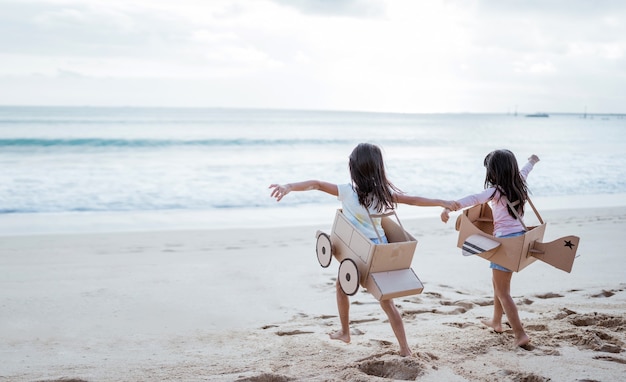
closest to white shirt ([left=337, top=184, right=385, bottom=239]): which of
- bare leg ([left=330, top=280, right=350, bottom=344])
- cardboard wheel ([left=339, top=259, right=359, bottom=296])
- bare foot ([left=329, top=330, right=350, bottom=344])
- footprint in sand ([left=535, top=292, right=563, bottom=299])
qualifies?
cardboard wheel ([left=339, top=259, right=359, bottom=296])

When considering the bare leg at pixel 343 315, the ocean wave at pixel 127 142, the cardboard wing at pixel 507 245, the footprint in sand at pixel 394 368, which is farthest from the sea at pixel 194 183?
the footprint in sand at pixel 394 368

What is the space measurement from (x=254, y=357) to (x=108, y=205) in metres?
8.41

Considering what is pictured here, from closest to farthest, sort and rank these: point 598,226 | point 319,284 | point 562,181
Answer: point 319,284
point 598,226
point 562,181

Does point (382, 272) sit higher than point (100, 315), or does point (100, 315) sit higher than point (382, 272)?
point (382, 272)

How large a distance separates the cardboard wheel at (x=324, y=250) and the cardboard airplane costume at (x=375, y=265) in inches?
3.4

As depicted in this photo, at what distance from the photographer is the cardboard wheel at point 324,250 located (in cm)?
380

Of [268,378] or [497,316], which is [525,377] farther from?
[268,378]

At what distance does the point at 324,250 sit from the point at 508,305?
52.0 inches

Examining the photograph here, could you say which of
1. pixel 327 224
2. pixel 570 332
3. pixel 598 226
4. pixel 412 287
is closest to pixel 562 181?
→ pixel 598 226

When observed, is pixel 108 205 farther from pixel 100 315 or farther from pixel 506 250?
pixel 506 250

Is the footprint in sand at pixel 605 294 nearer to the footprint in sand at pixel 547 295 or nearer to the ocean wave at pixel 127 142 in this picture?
the footprint in sand at pixel 547 295

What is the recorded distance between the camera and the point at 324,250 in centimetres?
386

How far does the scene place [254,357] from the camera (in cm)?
380

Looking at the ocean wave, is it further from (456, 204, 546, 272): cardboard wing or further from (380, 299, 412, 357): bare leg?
(380, 299, 412, 357): bare leg
